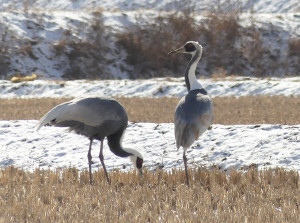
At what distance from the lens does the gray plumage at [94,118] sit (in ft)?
25.6

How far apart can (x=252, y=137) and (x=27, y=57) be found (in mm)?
22304

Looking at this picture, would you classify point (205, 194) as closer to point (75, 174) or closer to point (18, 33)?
point (75, 174)

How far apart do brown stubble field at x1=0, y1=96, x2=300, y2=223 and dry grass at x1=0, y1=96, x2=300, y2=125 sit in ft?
17.7

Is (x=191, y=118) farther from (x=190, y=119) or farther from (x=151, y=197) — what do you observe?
(x=151, y=197)

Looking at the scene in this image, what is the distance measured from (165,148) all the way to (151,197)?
10.2ft

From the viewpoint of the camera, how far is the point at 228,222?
17.9 feet

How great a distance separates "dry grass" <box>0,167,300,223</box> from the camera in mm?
5742

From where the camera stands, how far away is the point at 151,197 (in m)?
6.76

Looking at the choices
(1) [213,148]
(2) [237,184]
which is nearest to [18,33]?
(1) [213,148]

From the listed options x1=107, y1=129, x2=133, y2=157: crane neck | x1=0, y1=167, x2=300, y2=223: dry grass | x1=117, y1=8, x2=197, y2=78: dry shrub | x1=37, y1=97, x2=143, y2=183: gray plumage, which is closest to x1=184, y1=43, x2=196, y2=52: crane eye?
x1=37, y1=97, x2=143, y2=183: gray plumage

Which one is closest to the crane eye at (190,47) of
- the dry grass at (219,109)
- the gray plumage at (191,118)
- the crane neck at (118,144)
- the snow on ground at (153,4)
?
the gray plumage at (191,118)

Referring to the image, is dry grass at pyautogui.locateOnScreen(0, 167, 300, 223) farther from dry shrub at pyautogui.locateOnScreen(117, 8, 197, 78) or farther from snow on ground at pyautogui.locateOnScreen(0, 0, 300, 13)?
snow on ground at pyautogui.locateOnScreen(0, 0, 300, 13)

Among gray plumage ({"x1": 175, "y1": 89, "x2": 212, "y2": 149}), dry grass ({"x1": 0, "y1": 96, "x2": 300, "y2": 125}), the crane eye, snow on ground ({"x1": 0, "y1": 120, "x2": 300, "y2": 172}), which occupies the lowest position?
dry grass ({"x1": 0, "y1": 96, "x2": 300, "y2": 125})

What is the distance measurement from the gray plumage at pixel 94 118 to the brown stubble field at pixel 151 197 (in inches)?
21.5
